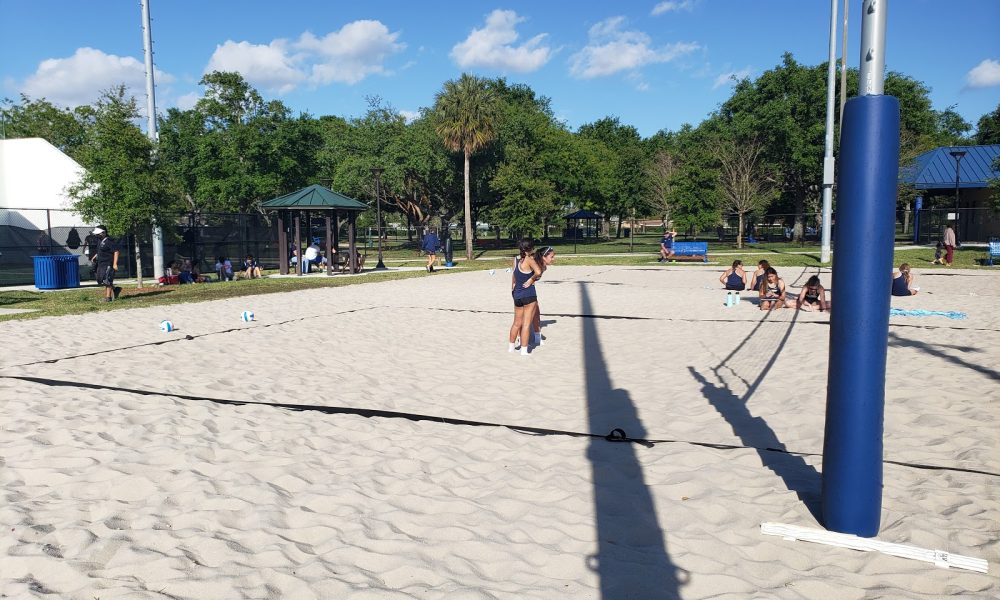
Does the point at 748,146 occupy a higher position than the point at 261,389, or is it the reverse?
the point at 748,146

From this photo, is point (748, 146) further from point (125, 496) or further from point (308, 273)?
point (125, 496)

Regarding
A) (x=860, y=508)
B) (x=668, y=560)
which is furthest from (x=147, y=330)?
(x=860, y=508)

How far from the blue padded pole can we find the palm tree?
102ft

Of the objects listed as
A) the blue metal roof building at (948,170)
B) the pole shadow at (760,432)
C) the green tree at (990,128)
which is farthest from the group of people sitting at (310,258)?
the green tree at (990,128)

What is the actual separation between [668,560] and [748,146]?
43900 millimetres

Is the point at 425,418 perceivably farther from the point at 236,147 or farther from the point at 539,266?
the point at 236,147

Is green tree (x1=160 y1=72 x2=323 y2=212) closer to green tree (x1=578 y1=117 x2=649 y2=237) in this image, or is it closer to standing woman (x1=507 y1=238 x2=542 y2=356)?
green tree (x1=578 y1=117 x2=649 y2=237)

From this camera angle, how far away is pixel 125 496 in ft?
13.3

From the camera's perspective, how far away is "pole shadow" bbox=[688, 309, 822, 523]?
4332 mm

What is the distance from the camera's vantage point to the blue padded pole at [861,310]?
3438 mm

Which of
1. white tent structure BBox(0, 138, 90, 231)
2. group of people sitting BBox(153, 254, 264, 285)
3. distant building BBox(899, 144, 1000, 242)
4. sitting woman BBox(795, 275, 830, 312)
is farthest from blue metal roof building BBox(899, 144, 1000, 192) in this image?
white tent structure BBox(0, 138, 90, 231)

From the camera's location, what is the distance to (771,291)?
46.2ft

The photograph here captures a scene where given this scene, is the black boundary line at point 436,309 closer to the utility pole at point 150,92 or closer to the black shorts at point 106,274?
the black shorts at point 106,274

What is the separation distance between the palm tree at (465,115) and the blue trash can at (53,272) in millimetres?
18784
